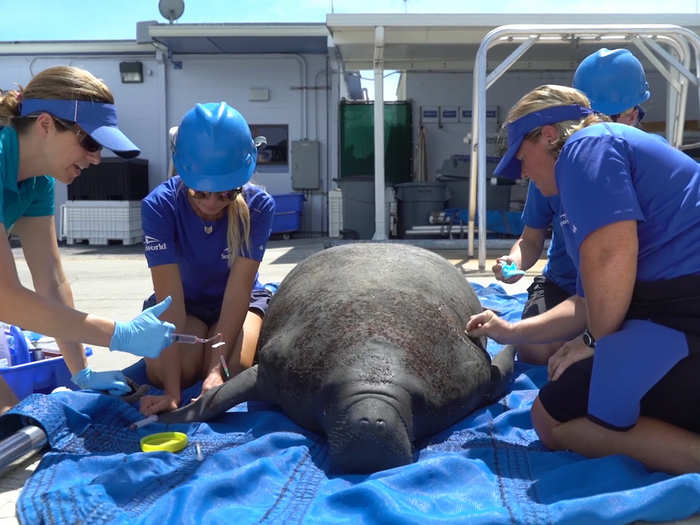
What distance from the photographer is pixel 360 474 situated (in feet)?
8.87

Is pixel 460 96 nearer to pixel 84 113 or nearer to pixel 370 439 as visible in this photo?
pixel 84 113

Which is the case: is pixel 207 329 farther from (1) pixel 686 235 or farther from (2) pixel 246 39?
(2) pixel 246 39

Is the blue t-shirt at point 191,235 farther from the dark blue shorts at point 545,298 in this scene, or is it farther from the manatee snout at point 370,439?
the dark blue shorts at point 545,298

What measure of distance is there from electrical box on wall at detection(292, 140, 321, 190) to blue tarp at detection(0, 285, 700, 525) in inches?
508

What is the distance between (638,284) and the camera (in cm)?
272

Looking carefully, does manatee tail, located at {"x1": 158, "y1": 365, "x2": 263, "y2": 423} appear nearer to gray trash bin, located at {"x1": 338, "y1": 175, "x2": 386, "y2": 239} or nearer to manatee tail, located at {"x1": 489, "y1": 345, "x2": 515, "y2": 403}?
manatee tail, located at {"x1": 489, "y1": 345, "x2": 515, "y2": 403}

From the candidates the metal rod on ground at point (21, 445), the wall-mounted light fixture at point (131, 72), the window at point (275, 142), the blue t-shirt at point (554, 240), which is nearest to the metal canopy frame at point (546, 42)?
the blue t-shirt at point (554, 240)

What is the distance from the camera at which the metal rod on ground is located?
2.79m

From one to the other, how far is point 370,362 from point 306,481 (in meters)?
0.58

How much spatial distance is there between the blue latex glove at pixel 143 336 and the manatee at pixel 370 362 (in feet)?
1.70

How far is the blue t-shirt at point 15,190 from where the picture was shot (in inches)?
126

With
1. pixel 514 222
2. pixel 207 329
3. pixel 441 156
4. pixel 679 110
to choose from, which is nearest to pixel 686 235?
pixel 207 329

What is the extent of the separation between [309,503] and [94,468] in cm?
92

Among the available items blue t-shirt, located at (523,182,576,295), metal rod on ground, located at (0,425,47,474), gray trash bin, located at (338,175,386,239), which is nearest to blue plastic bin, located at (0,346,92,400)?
metal rod on ground, located at (0,425,47,474)
